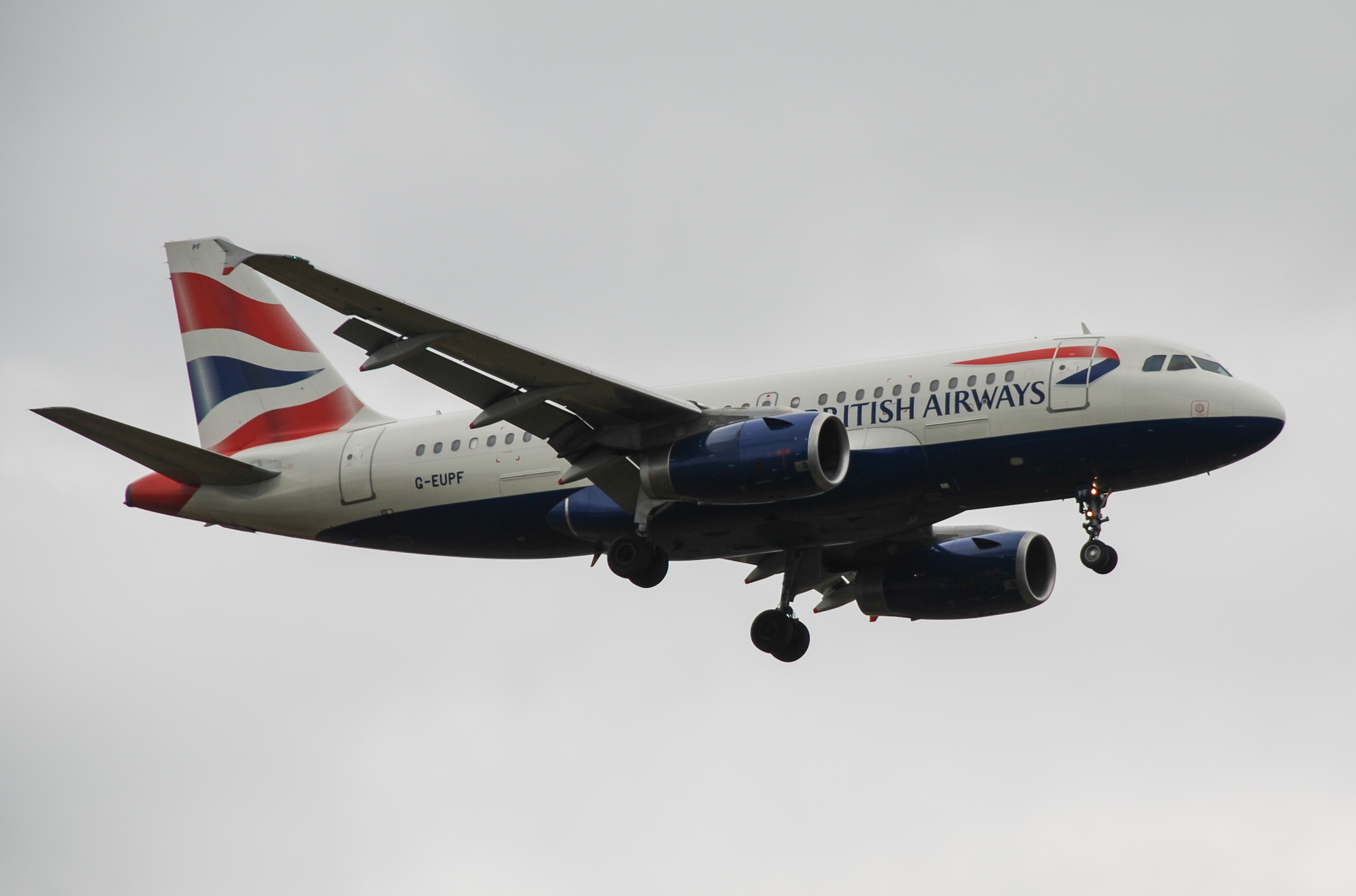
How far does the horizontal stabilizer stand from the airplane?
67mm

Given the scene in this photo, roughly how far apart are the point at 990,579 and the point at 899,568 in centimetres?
203

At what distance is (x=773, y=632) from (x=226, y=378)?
1404 cm

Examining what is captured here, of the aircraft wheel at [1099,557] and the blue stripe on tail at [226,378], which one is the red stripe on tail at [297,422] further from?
the aircraft wheel at [1099,557]

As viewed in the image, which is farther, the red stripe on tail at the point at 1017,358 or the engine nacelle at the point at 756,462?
the red stripe on tail at the point at 1017,358

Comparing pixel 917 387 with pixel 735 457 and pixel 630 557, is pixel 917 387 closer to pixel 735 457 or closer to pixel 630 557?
pixel 735 457

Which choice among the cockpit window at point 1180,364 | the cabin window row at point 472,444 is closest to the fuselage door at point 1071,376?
the cockpit window at point 1180,364

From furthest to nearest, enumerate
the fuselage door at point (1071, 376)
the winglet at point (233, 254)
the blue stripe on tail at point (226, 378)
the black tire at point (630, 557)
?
the blue stripe on tail at point (226, 378) → the black tire at point (630, 557) → the fuselage door at point (1071, 376) → the winglet at point (233, 254)

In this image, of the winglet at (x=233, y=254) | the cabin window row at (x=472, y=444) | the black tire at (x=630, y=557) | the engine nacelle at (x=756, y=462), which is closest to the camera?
the winglet at (x=233, y=254)

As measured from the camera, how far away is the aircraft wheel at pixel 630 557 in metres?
32.3

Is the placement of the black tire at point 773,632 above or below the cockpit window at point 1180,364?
below

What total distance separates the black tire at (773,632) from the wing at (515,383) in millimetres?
5601

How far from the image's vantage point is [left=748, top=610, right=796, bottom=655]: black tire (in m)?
36.6

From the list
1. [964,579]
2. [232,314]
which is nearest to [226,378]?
[232,314]

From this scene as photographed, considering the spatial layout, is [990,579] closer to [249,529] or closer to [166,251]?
[249,529]
